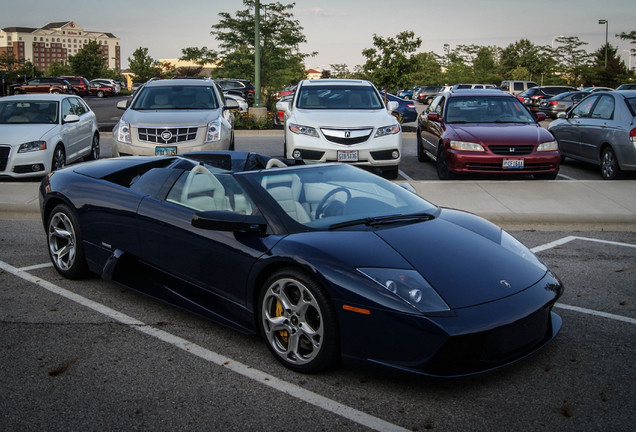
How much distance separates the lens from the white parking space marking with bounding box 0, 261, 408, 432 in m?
3.43

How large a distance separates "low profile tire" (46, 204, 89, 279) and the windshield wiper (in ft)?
8.61

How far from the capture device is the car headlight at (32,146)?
11.1 meters

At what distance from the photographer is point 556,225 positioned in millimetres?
8562

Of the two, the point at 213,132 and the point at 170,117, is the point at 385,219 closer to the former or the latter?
the point at 213,132

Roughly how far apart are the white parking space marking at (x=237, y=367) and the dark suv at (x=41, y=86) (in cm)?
4276

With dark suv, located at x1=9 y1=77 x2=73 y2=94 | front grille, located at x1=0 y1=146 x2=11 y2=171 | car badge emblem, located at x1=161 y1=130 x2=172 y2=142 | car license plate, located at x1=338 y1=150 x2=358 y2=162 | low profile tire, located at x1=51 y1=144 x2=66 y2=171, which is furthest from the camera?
dark suv, located at x1=9 y1=77 x2=73 y2=94

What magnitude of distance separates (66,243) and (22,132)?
6.31 meters

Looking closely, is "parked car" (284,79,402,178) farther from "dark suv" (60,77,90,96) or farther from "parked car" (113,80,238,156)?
"dark suv" (60,77,90,96)

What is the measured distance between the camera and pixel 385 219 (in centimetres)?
454

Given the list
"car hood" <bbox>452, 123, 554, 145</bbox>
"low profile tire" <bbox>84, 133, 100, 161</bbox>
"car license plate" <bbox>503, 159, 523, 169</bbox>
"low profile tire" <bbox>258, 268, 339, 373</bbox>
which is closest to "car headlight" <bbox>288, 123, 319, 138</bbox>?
"car hood" <bbox>452, 123, 554, 145</bbox>

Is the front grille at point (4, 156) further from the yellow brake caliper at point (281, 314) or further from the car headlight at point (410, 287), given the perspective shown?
the car headlight at point (410, 287)

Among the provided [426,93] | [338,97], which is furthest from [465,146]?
[426,93]

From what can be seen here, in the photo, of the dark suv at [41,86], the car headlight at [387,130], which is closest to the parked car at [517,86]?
the dark suv at [41,86]

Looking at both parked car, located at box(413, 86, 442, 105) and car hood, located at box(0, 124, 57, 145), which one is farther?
parked car, located at box(413, 86, 442, 105)
